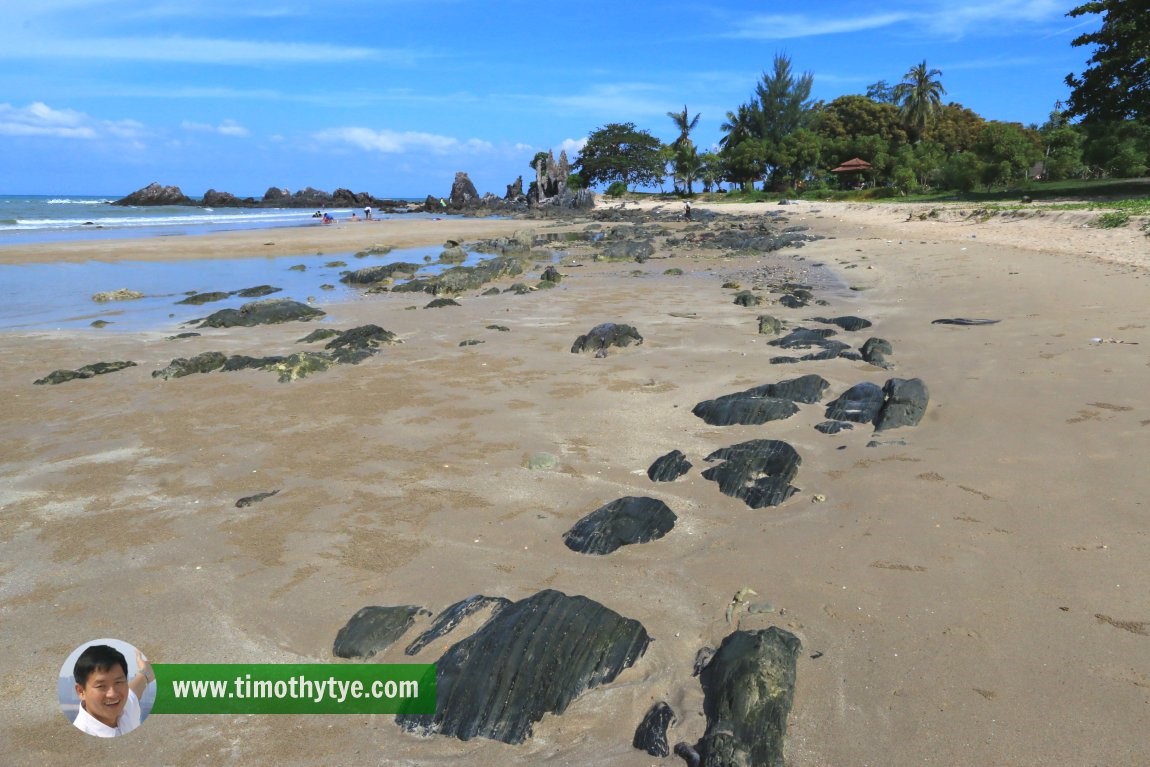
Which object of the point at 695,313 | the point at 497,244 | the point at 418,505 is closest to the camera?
the point at 418,505

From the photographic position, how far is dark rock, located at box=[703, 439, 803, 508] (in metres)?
4.53

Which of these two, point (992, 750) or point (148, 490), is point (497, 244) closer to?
point (148, 490)

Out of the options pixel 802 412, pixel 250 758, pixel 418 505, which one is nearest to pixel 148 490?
pixel 418 505

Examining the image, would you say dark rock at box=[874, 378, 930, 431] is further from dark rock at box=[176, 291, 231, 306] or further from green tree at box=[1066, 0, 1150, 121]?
green tree at box=[1066, 0, 1150, 121]

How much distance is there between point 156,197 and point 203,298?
89.3 m

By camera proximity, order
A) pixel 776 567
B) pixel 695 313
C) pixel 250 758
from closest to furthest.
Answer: pixel 250 758 → pixel 776 567 → pixel 695 313

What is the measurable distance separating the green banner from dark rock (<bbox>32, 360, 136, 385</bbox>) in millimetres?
6416

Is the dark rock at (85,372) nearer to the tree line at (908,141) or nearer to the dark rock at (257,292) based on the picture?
the dark rock at (257,292)

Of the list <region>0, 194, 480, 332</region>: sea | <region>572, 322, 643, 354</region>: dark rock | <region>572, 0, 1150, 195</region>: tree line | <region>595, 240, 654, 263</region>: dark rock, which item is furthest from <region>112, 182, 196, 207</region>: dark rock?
<region>572, 322, 643, 354</region>: dark rock

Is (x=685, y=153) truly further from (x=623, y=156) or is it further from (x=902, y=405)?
(x=902, y=405)

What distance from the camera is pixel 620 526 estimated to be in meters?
4.14

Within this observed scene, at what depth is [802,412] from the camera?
19.8ft

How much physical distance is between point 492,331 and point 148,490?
5.81 metres

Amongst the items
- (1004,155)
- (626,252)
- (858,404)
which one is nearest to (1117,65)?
(1004,155)
